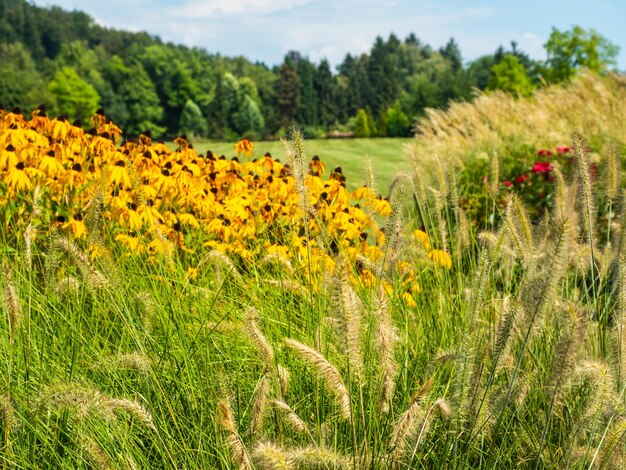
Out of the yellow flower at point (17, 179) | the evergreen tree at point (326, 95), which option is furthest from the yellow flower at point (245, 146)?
the evergreen tree at point (326, 95)

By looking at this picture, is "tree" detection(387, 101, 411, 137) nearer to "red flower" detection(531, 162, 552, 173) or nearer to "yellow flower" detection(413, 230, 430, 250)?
"red flower" detection(531, 162, 552, 173)

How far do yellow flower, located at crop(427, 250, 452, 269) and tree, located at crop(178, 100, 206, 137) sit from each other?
77969 mm

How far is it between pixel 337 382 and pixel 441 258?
2.13 m

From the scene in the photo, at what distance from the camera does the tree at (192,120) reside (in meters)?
80.4

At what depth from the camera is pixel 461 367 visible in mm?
1844

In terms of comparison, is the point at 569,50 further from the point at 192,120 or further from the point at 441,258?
the point at 192,120

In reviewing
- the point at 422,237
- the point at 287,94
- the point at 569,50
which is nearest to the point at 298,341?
the point at 422,237

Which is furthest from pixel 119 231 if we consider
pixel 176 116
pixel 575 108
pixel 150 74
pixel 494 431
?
pixel 150 74

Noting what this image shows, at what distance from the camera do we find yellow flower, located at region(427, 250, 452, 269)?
138 inches

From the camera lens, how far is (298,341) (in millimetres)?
2658

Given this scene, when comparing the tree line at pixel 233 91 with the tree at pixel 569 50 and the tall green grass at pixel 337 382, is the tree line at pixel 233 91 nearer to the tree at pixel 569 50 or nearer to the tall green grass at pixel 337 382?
the tree at pixel 569 50

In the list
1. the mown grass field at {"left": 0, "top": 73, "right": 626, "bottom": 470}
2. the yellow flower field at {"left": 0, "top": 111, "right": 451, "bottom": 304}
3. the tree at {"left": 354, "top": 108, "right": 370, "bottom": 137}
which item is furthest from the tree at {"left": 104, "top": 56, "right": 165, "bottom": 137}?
the mown grass field at {"left": 0, "top": 73, "right": 626, "bottom": 470}

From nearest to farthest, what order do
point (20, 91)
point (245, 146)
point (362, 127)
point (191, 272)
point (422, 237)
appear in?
point (191, 272) → point (422, 237) → point (245, 146) → point (20, 91) → point (362, 127)

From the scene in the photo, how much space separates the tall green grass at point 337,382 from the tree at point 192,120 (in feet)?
259
